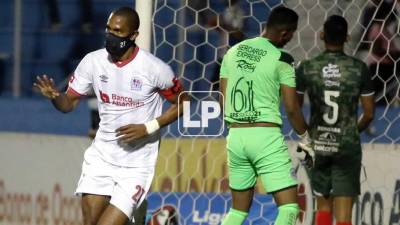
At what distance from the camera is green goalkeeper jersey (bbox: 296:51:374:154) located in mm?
8617

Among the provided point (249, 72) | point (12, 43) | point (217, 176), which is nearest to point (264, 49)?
point (249, 72)

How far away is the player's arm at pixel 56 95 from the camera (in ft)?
25.1

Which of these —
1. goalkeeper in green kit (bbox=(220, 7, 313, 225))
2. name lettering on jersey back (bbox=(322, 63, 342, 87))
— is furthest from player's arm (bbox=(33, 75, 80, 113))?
name lettering on jersey back (bbox=(322, 63, 342, 87))

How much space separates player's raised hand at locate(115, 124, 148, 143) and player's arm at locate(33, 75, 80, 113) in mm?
427

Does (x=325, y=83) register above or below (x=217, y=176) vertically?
above

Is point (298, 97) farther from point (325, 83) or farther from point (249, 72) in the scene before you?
point (249, 72)

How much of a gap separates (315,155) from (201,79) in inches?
Result: 82.8

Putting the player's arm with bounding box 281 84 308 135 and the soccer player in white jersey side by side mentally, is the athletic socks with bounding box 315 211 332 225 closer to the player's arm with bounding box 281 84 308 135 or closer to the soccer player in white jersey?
the player's arm with bounding box 281 84 308 135

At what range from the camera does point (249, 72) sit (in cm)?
803

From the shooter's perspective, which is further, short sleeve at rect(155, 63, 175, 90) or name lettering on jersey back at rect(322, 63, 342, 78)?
name lettering on jersey back at rect(322, 63, 342, 78)

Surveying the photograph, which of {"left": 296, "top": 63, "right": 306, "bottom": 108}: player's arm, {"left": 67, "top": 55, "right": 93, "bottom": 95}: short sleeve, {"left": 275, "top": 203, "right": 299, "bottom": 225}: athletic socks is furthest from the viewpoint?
{"left": 296, "top": 63, "right": 306, "bottom": 108}: player's arm

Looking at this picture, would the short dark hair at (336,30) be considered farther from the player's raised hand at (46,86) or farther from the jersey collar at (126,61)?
the player's raised hand at (46,86)

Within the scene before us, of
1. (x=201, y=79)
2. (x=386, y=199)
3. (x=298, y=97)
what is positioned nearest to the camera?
(x=298, y=97)

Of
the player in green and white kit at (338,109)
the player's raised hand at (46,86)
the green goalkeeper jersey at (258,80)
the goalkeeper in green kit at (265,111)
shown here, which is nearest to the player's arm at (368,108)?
the player in green and white kit at (338,109)
